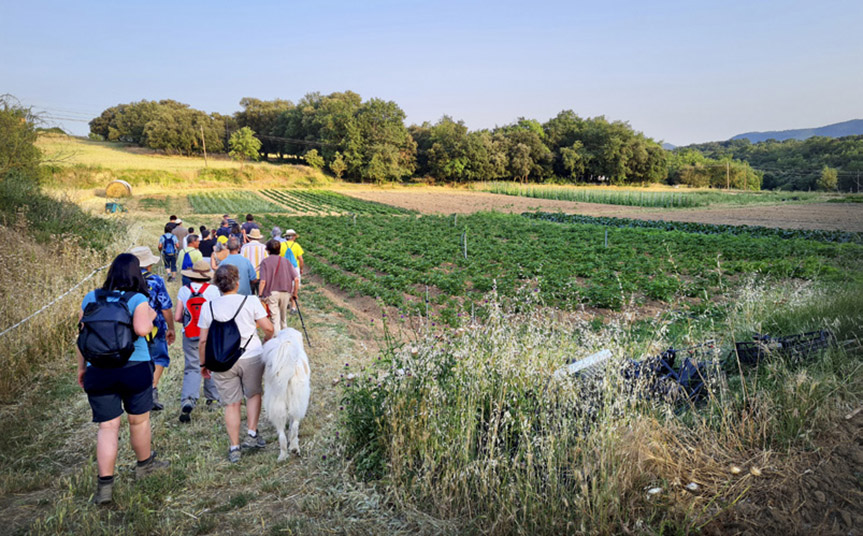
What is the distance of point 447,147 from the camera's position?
2830 inches

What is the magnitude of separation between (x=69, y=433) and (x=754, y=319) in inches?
341

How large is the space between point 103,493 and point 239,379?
A: 1.36 m

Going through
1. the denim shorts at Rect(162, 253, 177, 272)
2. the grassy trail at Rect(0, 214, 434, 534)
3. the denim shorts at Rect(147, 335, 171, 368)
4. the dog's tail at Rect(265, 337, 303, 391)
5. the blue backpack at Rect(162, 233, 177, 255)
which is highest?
the blue backpack at Rect(162, 233, 177, 255)

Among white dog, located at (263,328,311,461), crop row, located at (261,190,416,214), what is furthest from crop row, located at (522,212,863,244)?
white dog, located at (263,328,311,461)

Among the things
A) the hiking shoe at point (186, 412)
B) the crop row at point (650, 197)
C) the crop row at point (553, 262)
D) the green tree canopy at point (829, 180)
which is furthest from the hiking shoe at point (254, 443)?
the green tree canopy at point (829, 180)

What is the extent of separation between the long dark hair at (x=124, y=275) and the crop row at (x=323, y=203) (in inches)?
1242

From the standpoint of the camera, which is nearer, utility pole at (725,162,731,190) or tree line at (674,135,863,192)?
tree line at (674,135,863,192)

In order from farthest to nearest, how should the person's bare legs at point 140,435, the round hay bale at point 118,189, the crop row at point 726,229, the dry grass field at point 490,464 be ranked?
1. the round hay bale at point 118,189
2. the crop row at point 726,229
3. the person's bare legs at point 140,435
4. the dry grass field at point 490,464

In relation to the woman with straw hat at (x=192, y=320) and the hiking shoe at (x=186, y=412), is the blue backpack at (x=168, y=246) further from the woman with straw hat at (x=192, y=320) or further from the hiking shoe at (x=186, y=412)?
the hiking shoe at (x=186, y=412)

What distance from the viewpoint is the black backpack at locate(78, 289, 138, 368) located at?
12.3 feet

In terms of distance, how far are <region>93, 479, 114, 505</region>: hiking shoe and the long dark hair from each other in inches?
64.3

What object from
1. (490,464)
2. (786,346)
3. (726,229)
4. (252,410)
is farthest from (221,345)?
(726,229)

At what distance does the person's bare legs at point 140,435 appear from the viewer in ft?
13.5

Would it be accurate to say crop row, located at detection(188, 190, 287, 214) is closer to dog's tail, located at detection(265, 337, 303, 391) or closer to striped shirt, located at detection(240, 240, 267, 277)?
striped shirt, located at detection(240, 240, 267, 277)
